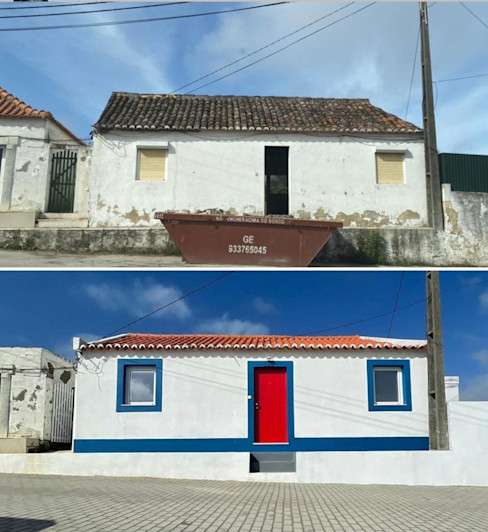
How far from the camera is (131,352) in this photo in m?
12.4

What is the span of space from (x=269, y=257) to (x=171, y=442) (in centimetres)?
422

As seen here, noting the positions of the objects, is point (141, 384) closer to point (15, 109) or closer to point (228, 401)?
point (228, 401)

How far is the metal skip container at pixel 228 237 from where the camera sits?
1158cm

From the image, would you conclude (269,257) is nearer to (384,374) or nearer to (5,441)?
(384,374)

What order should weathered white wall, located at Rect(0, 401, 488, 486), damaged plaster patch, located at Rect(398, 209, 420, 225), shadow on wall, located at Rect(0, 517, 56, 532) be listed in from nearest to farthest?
shadow on wall, located at Rect(0, 517, 56, 532) < weathered white wall, located at Rect(0, 401, 488, 486) < damaged plaster patch, located at Rect(398, 209, 420, 225)

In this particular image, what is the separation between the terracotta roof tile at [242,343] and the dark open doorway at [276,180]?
11.4 ft

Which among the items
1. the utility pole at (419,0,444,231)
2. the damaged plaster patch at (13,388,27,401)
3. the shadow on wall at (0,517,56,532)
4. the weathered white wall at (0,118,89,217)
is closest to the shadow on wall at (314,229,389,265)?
the utility pole at (419,0,444,231)

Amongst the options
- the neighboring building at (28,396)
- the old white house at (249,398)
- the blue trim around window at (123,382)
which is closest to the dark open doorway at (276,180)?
the old white house at (249,398)

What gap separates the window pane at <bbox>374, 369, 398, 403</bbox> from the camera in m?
12.7

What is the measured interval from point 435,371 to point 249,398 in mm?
3836

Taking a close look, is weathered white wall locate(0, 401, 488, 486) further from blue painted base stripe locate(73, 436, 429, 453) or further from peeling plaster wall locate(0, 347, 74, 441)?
peeling plaster wall locate(0, 347, 74, 441)

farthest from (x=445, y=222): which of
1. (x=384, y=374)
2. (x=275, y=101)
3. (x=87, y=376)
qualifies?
(x=87, y=376)

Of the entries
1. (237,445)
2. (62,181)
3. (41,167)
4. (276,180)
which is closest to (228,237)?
(237,445)

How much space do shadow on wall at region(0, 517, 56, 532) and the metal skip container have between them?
649 cm
